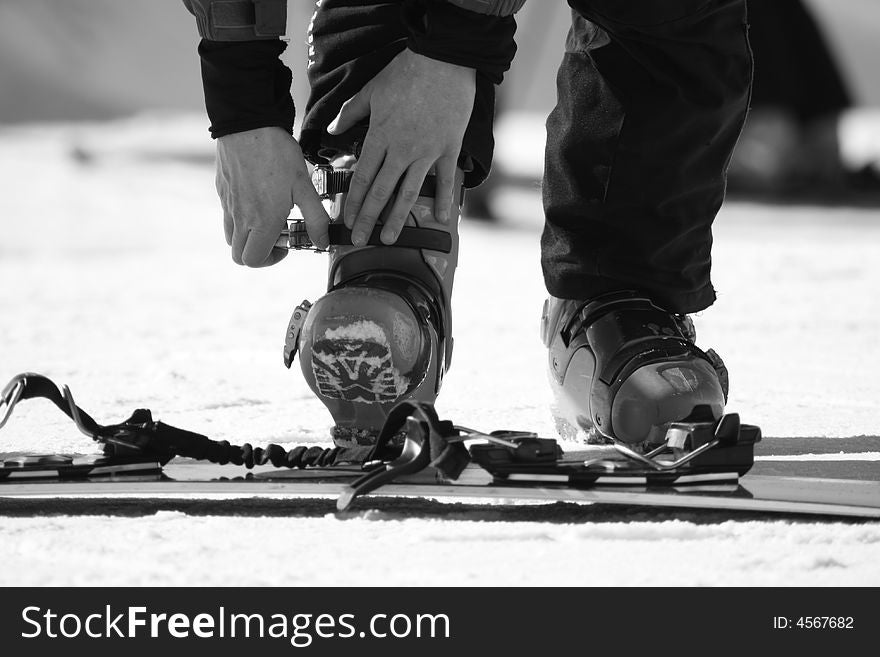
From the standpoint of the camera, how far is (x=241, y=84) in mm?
1362

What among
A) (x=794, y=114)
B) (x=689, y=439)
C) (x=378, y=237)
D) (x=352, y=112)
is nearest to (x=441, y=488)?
(x=689, y=439)

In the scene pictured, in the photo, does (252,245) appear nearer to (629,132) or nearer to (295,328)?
(295,328)

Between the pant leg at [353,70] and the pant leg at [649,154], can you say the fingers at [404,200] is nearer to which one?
the pant leg at [353,70]

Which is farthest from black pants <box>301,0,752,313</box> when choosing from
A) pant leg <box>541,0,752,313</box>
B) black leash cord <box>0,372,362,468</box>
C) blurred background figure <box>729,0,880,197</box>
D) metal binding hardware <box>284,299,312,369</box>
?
blurred background figure <box>729,0,880,197</box>

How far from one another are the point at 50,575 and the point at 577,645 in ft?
1.46

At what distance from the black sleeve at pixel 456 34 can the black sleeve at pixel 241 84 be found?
179mm

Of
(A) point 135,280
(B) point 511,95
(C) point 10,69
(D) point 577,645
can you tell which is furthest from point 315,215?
(C) point 10,69

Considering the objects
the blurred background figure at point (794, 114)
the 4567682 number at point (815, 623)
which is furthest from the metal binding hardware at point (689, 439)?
the blurred background figure at point (794, 114)

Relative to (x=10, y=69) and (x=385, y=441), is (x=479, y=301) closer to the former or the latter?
(x=385, y=441)

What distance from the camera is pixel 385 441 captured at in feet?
3.85

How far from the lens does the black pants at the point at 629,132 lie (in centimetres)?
151

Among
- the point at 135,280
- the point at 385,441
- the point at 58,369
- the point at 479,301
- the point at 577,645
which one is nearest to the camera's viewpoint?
the point at 577,645

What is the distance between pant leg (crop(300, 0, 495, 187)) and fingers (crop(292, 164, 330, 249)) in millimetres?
127

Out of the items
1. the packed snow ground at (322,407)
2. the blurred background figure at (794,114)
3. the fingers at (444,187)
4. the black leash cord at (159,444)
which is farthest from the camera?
the blurred background figure at (794,114)
